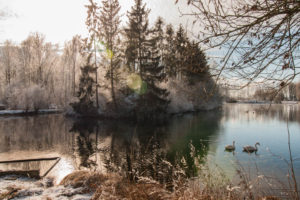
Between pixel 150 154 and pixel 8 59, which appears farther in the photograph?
pixel 8 59

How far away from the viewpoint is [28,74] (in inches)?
1577

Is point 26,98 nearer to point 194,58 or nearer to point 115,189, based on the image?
point 115,189

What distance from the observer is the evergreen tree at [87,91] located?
26.3 meters

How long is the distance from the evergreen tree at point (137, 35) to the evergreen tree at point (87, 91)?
5.13m

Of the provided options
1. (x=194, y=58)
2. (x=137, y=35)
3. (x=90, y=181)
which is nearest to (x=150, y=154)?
(x=90, y=181)

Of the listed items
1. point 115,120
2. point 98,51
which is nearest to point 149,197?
point 115,120

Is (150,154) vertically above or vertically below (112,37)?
below

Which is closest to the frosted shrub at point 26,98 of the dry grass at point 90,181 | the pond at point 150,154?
the pond at point 150,154

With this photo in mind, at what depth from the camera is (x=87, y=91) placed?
26.6 meters

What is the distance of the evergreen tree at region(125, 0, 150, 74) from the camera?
24.7 meters

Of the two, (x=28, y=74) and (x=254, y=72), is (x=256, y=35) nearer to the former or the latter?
(x=254, y=72)

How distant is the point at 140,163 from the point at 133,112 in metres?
16.5

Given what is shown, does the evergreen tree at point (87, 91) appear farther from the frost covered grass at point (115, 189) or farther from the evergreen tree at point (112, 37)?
the frost covered grass at point (115, 189)

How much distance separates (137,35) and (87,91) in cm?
935
